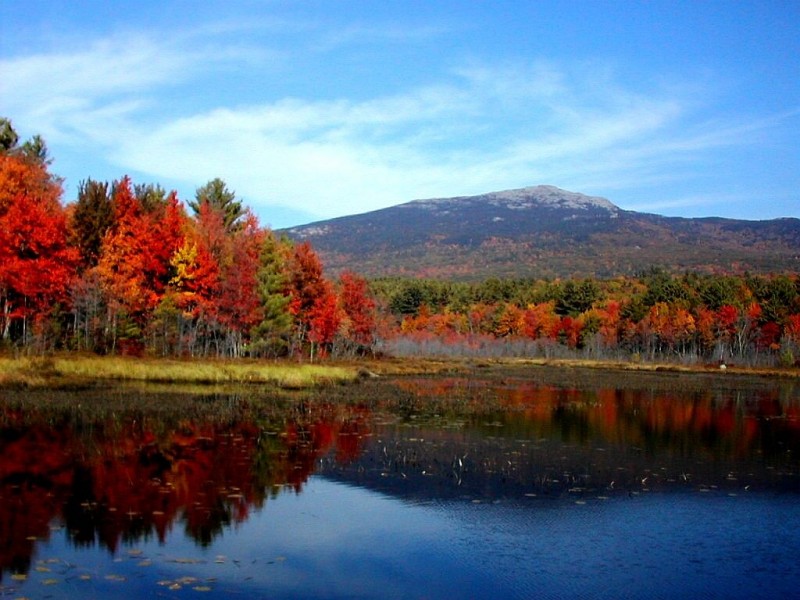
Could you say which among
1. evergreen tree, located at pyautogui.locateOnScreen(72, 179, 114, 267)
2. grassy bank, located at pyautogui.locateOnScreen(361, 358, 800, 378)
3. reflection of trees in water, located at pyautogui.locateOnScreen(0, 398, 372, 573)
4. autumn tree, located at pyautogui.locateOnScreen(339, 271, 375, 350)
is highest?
evergreen tree, located at pyautogui.locateOnScreen(72, 179, 114, 267)

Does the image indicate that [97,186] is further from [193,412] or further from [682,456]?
[682,456]

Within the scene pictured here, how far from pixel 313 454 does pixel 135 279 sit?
34.7 metres

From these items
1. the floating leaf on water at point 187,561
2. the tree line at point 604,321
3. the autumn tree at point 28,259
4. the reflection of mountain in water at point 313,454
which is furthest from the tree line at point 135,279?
the floating leaf on water at point 187,561

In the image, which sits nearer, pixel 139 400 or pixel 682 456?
pixel 682 456

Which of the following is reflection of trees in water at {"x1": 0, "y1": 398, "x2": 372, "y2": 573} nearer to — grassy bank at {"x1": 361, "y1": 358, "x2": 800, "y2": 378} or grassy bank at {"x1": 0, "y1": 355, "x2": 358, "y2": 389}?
grassy bank at {"x1": 0, "y1": 355, "x2": 358, "y2": 389}

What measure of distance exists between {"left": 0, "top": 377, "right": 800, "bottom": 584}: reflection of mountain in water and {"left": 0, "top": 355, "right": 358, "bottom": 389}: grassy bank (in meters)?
4.69

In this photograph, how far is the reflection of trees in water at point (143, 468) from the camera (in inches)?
576

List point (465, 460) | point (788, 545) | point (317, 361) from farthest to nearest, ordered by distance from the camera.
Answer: point (317, 361) → point (465, 460) → point (788, 545)

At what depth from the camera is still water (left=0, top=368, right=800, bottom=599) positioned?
12.6m

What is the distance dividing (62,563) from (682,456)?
19.8 meters

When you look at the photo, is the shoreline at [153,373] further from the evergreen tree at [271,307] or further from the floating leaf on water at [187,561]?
the floating leaf on water at [187,561]

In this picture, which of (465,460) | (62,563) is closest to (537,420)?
(465,460)

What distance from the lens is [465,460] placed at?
22844 mm

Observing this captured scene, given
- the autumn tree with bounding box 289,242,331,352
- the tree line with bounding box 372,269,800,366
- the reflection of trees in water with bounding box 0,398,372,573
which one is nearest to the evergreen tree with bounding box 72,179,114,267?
the autumn tree with bounding box 289,242,331,352
